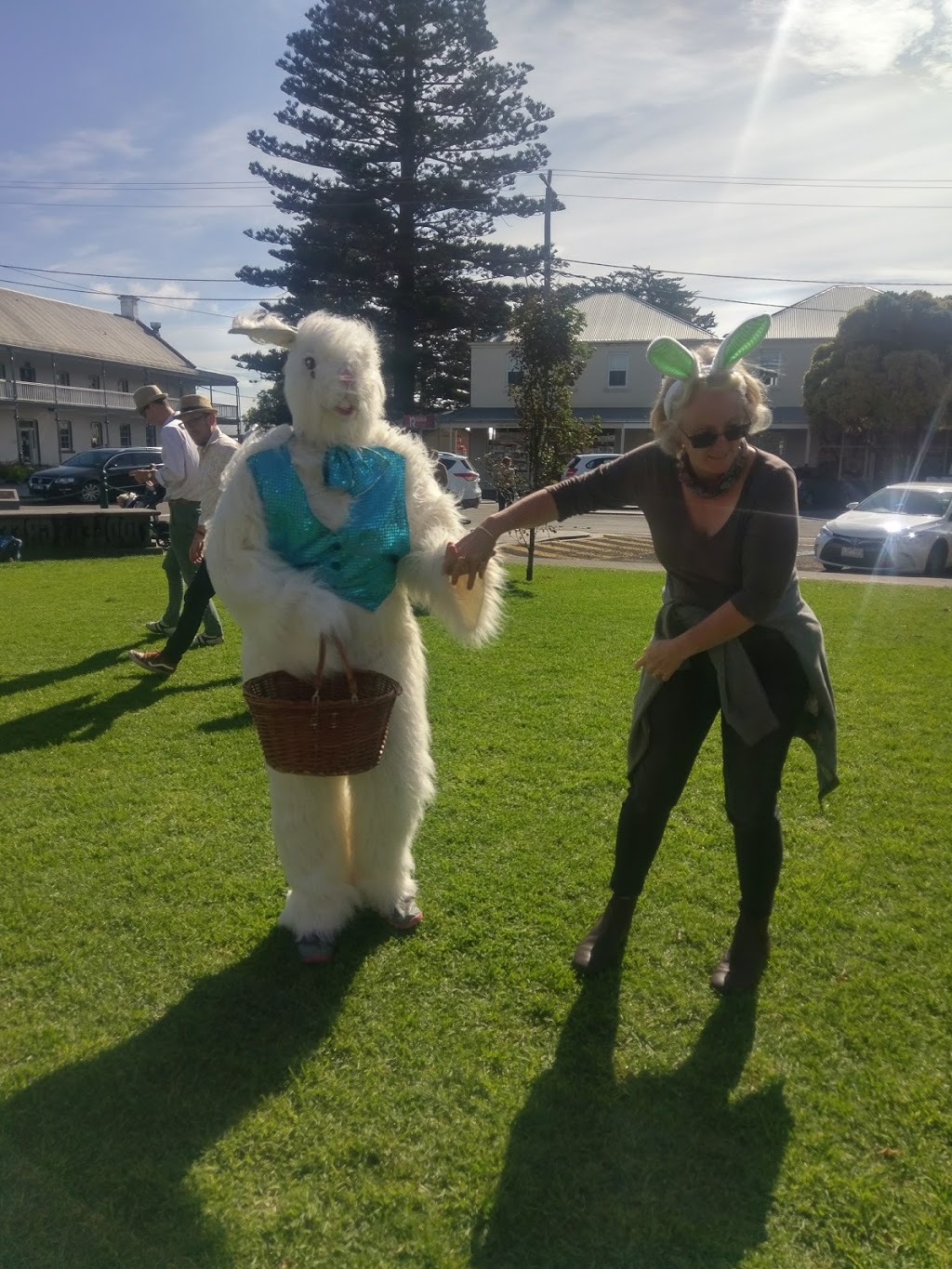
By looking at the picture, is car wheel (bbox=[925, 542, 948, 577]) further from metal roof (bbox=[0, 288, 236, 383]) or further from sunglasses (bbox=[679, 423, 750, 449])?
metal roof (bbox=[0, 288, 236, 383])

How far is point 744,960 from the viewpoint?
2.93 meters

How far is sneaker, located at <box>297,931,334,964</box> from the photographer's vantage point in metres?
3.03

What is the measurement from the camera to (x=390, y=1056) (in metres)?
2.60

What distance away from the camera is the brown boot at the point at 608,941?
299 centimetres

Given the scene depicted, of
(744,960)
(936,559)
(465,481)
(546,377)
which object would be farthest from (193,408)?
(465,481)

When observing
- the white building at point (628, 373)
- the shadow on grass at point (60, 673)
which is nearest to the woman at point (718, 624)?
the shadow on grass at point (60, 673)

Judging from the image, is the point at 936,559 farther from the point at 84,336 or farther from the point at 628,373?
the point at 84,336

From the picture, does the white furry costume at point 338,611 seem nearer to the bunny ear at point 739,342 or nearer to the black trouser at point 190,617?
the bunny ear at point 739,342

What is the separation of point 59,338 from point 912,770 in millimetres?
44870

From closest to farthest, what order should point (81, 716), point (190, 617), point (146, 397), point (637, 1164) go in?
point (637, 1164) → point (81, 716) → point (190, 617) → point (146, 397)

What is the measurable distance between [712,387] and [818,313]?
39137mm

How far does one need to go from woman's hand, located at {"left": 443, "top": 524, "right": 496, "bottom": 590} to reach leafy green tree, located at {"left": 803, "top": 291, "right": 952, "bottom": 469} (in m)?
Result: 30.2

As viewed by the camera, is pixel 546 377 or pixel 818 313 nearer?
pixel 546 377

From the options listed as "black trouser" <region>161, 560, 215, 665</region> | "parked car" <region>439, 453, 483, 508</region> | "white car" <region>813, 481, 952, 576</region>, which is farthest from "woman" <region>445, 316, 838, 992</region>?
"parked car" <region>439, 453, 483, 508</region>
